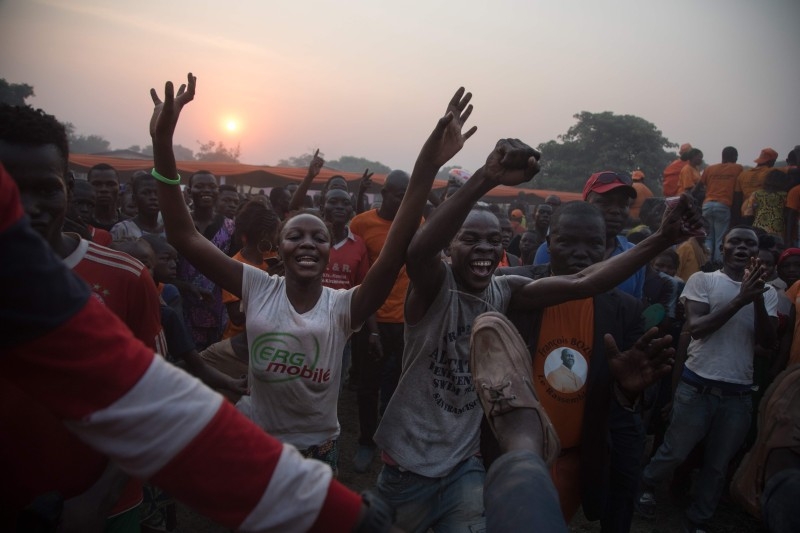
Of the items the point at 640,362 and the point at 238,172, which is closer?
the point at 640,362

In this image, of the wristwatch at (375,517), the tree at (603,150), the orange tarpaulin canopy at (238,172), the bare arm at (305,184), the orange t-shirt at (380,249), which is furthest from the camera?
the tree at (603,150)

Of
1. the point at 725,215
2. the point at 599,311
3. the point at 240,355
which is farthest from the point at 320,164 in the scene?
the point at 725,215

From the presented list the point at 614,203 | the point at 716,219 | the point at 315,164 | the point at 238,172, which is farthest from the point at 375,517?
the point at 238,172

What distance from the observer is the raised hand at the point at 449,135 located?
2199 millimetres

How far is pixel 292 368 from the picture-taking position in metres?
2.39

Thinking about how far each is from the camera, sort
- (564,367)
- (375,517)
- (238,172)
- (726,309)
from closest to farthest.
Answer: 1. (375,517)
2. (564,367)
3. (726,309)
4. (238,172)

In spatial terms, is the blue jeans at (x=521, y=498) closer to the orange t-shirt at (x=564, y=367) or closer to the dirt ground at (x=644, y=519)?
the orange t-shirt at (x=564, y=367)

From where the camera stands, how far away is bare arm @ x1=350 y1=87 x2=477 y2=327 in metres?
2.22

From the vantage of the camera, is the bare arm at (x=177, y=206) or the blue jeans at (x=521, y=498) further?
the bare arm at (x=177, y=206)

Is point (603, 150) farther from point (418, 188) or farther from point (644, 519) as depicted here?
point (418, 188)

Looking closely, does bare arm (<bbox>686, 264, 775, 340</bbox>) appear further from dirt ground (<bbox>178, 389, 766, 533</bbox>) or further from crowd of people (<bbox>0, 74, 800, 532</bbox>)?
dirt ground (<bbox>178, 389, 766, 533</bbox>)

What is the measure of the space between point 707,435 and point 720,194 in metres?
7.36

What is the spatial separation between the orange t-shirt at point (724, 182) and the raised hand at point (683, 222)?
28.5ft

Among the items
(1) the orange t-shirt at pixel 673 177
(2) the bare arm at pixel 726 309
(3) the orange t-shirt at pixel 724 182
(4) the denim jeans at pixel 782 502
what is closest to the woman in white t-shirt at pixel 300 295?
(4) the denim jeans at pixel 782 502
